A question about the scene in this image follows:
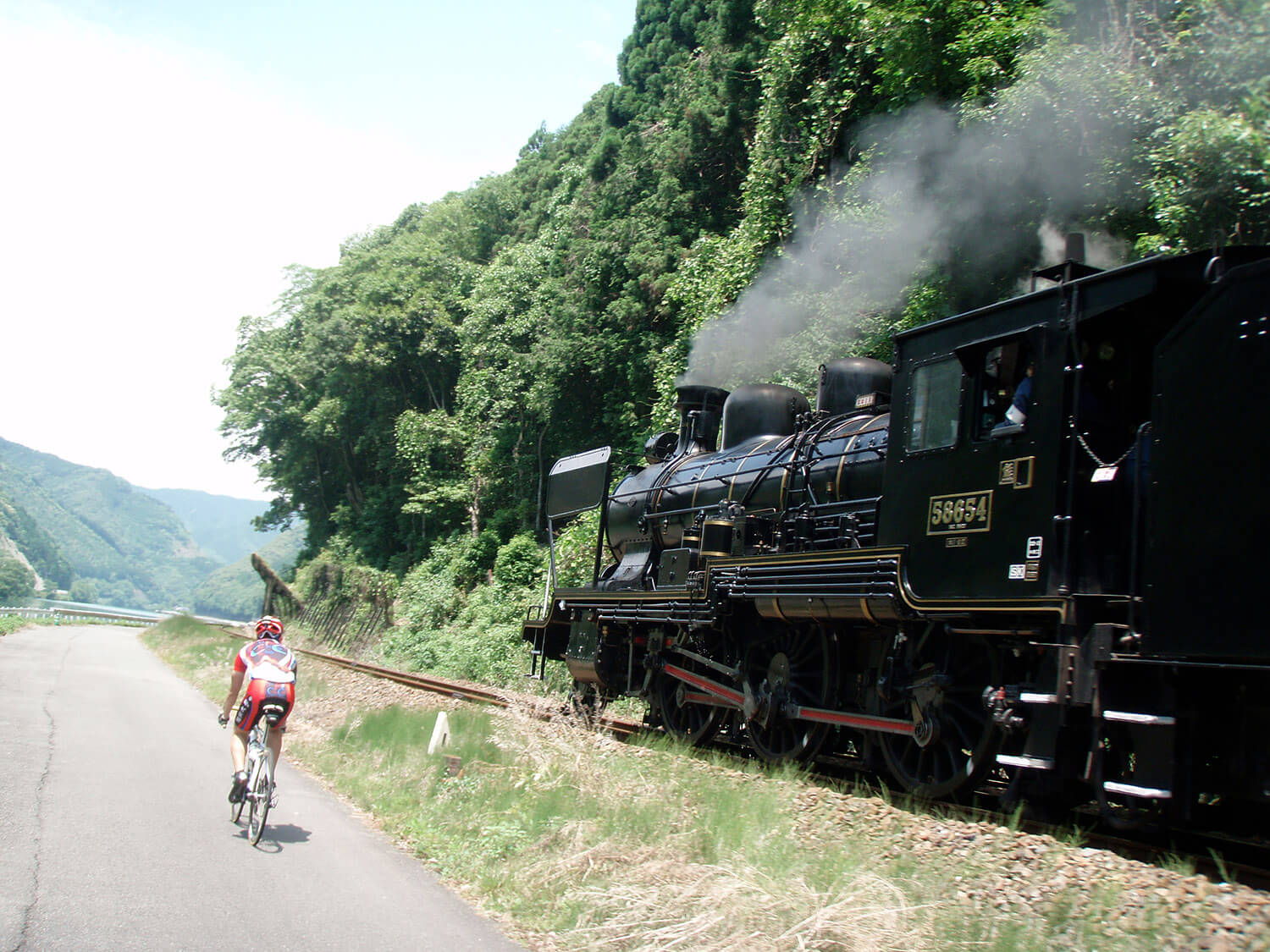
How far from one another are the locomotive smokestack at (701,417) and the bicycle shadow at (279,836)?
22.8ft

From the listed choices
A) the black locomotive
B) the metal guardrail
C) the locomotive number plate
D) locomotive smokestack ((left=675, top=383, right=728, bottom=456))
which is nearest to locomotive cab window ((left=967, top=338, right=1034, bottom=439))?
the black locomotive

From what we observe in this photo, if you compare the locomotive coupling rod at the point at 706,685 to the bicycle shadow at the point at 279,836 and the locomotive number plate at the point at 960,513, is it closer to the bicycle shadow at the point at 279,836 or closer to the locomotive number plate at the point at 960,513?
the locomotive number plate at the point at 960,513

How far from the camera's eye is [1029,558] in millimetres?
6375

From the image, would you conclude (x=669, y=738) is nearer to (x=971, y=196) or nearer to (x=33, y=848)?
(x=33, y=848)

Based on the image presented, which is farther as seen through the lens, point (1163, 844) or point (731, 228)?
point (731, 228)

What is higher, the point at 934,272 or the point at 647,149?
the point at 647,149

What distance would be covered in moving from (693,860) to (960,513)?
120 inches

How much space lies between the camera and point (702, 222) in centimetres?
2695

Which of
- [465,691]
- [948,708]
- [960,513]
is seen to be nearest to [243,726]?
[948,708]

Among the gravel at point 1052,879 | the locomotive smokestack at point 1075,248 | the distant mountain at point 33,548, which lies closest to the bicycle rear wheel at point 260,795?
the gravel at point 1052,879

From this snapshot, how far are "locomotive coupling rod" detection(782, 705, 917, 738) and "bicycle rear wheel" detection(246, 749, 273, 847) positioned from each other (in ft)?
14.5

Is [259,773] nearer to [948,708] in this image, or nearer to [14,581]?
[948,708]

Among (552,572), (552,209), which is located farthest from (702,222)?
(552,572)

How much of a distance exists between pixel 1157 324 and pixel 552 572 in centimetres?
990
